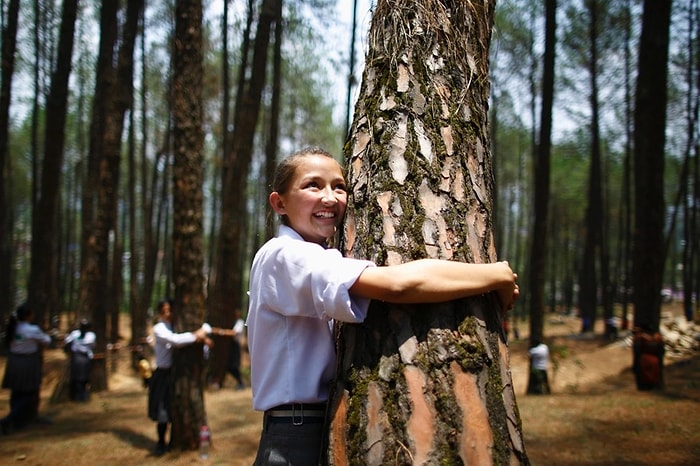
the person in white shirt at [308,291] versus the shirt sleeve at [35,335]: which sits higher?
the person in white shirt at [308,291]

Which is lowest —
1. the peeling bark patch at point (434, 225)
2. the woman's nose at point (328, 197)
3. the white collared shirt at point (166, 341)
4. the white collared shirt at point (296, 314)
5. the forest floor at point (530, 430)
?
the forest floor at point (530, 430)

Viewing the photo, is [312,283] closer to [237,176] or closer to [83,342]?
[237,176]

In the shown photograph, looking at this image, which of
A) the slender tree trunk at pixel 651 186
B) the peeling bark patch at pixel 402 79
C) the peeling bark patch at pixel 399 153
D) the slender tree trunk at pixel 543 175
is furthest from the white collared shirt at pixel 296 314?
the slender tree trunk at pixel 543 175

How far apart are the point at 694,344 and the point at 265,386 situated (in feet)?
59.9

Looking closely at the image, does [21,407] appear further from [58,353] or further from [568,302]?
[568,302]

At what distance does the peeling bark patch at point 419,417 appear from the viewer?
5.83 ft

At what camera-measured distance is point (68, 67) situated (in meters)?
11.5

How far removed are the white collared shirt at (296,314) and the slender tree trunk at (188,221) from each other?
5.49m

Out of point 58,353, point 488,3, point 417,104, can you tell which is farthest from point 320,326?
point 58,353

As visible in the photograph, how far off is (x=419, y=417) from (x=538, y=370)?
11.4 m

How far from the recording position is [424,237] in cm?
201

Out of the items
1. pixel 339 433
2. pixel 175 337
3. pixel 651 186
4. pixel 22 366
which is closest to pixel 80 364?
pixel 22 366

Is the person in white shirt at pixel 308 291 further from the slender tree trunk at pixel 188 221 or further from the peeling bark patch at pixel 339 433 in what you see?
the slender tree trunk at pixel 188 221

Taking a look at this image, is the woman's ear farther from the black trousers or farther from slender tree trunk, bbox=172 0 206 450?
slender tree trunk, bbox=172 0 206 450
